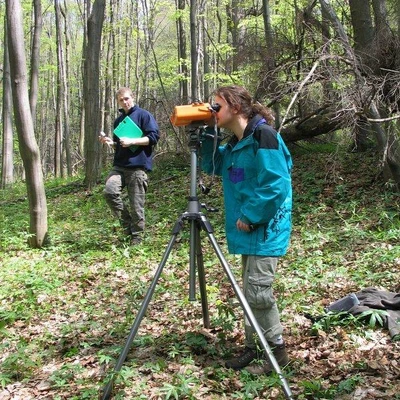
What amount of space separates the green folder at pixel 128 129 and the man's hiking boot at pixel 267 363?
3916 millimetres

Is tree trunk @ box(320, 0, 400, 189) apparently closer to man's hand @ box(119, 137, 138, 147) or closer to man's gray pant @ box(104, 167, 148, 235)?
man's hand @ box(119, 137, 138, 147)

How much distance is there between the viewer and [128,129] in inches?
247

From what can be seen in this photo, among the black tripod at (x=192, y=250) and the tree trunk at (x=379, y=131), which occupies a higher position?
the tree trunk at (x=379, y=131)

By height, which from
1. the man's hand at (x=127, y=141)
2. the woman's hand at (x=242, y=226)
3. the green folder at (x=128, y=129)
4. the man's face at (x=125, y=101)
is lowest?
the woman's hand at (x=242, y=226)

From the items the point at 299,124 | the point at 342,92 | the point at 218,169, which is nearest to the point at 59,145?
the point at 299,124

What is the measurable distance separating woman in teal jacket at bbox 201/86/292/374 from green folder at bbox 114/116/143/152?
3185 mm

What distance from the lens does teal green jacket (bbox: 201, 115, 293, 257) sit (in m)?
2.86

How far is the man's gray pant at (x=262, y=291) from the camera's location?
9.93 ft

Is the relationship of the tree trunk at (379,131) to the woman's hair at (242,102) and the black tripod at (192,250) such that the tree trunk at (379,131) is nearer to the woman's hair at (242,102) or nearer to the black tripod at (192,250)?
the woman's hair at (242,102)

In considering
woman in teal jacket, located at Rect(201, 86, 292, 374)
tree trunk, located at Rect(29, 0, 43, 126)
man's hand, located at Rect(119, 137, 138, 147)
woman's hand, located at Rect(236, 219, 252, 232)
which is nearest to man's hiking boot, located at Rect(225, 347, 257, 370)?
woman in teal jacket, located at Rect(201, 86, 292, 374)

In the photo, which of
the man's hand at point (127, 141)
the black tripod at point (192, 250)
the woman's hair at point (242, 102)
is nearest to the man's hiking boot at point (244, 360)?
the black tripod at point (192, 250)

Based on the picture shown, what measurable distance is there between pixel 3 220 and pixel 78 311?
546 cm

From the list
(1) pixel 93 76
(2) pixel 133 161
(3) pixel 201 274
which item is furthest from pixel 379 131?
(1) pixel 93 76

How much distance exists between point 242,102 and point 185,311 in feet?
A: 7.31
